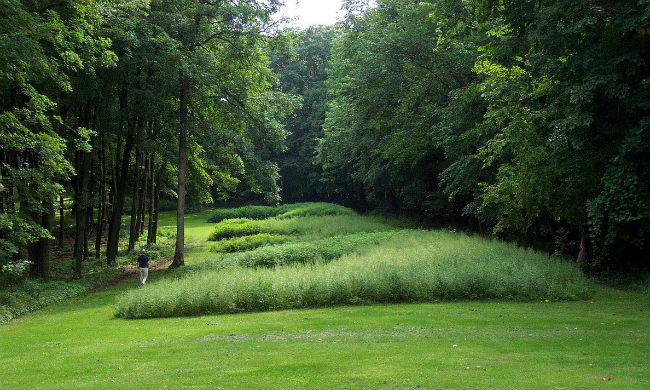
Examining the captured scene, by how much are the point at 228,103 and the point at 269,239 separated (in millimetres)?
9607

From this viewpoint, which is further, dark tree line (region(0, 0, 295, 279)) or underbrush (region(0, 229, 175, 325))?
dark tree line (region(0, 0, 295, 279))

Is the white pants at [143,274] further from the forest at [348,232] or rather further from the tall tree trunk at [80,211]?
the tall tree trunk at [80,211]

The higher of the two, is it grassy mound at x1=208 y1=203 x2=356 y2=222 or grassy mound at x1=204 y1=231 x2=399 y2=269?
grassy mound at x1=208 y1=203 x2=356 y2=222

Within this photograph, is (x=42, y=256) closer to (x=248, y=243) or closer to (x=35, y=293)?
(x=35, y=293)

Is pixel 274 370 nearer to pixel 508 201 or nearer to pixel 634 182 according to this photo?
pixel 634 182

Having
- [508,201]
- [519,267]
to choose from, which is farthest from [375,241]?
[519,267]

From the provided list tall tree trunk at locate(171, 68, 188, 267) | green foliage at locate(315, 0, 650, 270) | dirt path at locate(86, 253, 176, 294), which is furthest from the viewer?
tall tree trunk at locate(171, 68, 188, 267)

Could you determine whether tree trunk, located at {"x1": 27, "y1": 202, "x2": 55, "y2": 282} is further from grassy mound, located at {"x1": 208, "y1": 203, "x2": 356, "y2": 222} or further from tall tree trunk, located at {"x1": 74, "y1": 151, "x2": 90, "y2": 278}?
grassy mound, located at {"x1": 208, "y1": 203, "x2": 356, "y2": 222}

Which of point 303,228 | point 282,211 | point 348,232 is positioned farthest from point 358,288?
point 282,211

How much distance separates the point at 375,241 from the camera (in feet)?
78.8

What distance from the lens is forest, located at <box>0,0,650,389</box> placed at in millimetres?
8109

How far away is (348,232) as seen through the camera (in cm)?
3161

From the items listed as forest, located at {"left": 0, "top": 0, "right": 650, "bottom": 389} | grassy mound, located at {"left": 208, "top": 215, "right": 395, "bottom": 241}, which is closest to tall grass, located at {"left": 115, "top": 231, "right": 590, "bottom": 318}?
forest, located at {"left": 0, "top": 0, "right": 650, "bottom": 389}

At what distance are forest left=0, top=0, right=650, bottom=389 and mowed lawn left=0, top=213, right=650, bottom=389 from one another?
0.07 meters
